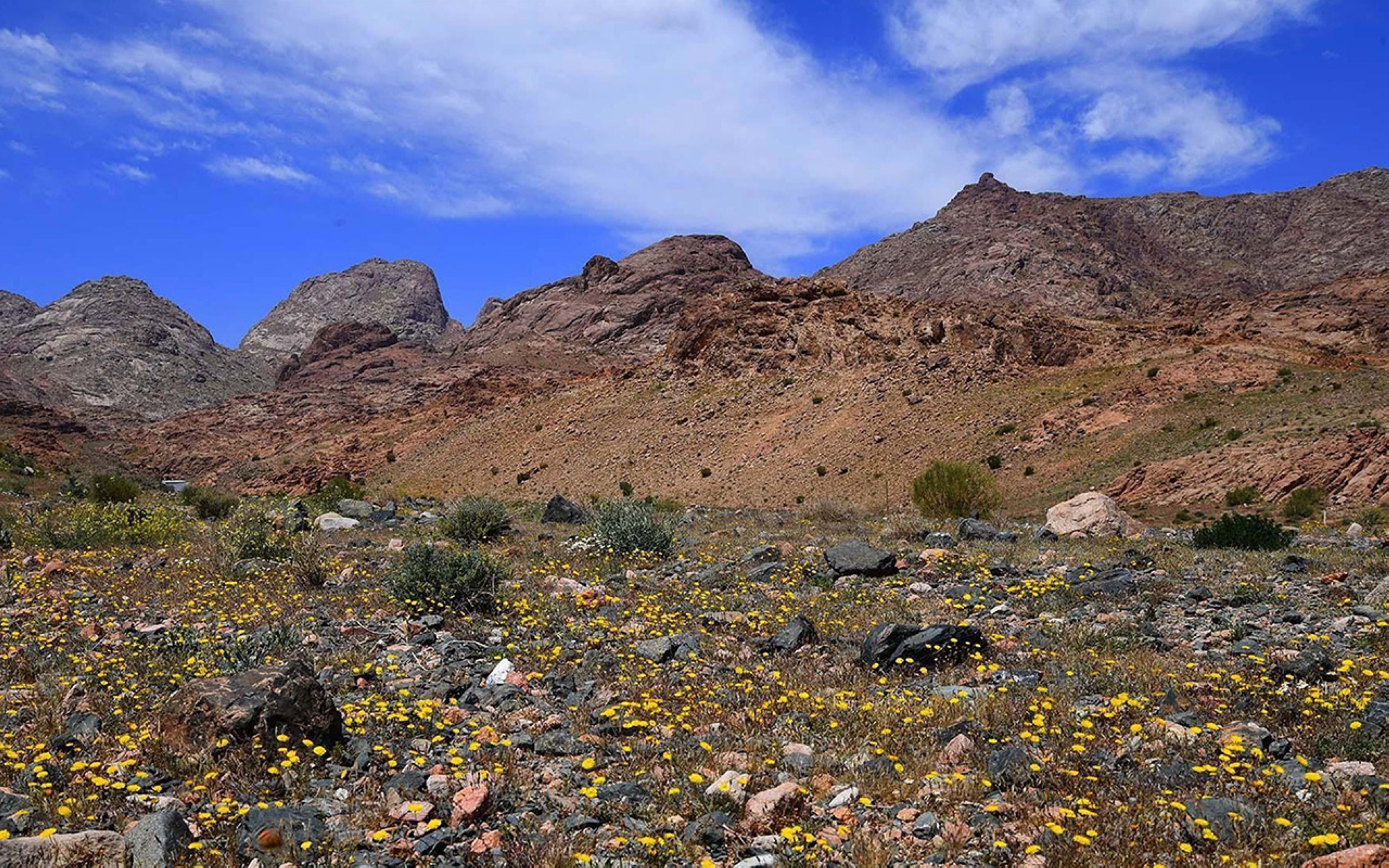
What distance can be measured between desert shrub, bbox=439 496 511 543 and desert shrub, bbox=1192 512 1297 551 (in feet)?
39.5

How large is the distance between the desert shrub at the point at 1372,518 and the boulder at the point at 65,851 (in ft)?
75.5

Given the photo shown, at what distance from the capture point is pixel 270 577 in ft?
34.2

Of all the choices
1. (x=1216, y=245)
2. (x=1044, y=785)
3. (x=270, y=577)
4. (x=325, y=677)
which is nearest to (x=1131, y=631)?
(x=1044, y=785)

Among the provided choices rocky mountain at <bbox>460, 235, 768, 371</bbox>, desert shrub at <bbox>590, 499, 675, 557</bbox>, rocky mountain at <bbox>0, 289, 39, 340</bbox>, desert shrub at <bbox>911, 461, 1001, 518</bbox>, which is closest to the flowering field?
desert shrub at <bbox>590, 499, 675, 557</bbox>

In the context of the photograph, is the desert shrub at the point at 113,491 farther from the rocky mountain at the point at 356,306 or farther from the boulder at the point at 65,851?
the rocky mountain at the point at 356,306

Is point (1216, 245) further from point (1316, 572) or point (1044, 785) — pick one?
point (1044, 785)

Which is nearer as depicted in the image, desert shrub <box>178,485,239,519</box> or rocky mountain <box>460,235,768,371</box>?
desert shrub <box>178,485,239,519</box>

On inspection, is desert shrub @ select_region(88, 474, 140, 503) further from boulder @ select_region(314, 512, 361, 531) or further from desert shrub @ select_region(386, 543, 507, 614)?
desert shrub @ select_region(386, 543, 507, 614)

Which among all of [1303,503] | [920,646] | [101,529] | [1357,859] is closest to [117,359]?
[101,529]

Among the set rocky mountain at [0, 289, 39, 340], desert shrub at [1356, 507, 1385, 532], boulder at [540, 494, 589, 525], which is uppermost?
rocky mountain at [0, 289, 39, 340]

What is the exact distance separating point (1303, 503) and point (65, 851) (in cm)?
2467

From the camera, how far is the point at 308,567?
1036cm

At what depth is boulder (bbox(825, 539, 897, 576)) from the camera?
11.0 m

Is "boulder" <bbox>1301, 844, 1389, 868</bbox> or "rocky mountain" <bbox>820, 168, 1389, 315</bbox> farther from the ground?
"rocky mountain" <bbox>820, 168, 1389, 315</bbox>
